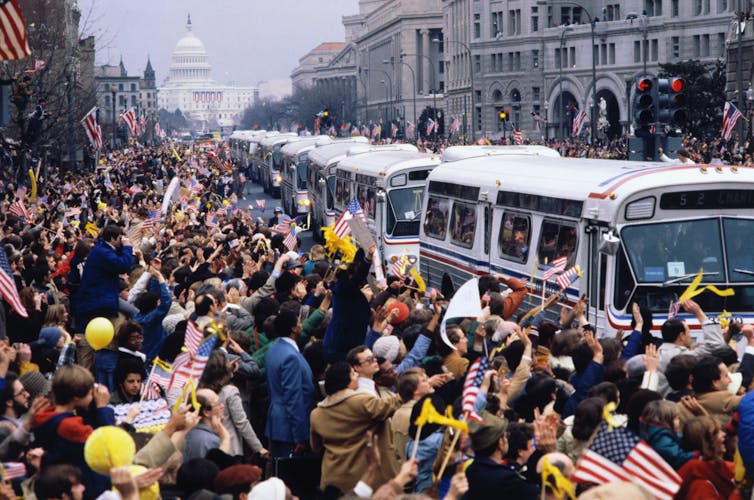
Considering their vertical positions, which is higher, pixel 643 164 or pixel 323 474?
pixel 643 164

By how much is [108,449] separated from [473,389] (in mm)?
1996

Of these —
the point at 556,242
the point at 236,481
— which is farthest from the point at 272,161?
the point at 236,481

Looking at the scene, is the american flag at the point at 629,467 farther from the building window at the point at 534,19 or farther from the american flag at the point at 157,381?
the building window at the point at 534,19

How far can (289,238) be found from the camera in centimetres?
1978

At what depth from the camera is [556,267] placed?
50.3 ft

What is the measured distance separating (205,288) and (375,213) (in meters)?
13.6

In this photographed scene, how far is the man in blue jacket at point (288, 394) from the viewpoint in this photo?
32.7 feet

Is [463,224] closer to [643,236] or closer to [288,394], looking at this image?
[643,236]

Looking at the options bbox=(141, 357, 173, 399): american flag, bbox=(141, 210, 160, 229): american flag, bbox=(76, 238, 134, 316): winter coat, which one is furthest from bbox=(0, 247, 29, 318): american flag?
bbox=(141, 210, 160, 229): american flag

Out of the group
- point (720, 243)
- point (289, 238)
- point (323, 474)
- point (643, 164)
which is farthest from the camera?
point (289, 238)

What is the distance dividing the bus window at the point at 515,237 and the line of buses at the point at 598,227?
0.02 m

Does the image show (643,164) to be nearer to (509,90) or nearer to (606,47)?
(606,47)

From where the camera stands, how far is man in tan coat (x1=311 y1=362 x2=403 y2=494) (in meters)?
8.67

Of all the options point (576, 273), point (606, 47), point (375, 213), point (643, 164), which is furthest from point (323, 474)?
point (606, 47)
